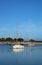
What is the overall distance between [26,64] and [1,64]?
417 centimetres

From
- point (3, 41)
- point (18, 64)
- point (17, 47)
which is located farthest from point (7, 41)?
point (18, 64)

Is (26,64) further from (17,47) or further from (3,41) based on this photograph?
(3,41)

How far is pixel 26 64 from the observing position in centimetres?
2931

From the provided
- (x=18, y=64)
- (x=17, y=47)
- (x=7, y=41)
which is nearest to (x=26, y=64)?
(x=18, y=64)

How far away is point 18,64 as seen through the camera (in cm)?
3003

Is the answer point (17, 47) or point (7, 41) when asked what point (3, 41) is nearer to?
point (7, 41)

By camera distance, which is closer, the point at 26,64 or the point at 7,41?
the point at 26,64

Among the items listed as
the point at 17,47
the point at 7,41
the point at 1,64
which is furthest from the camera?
the point at 7,41

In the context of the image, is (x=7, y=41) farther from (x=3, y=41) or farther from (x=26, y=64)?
(x=26, y=64)

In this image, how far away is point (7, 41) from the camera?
189m

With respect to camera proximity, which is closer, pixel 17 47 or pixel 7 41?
pixel 17 47

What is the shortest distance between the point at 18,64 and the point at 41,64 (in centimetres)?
391

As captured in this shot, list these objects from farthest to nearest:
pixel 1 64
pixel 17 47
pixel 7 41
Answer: pixel 7 41, pixel 17 47, pixel 1 64

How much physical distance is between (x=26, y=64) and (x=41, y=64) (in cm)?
257
